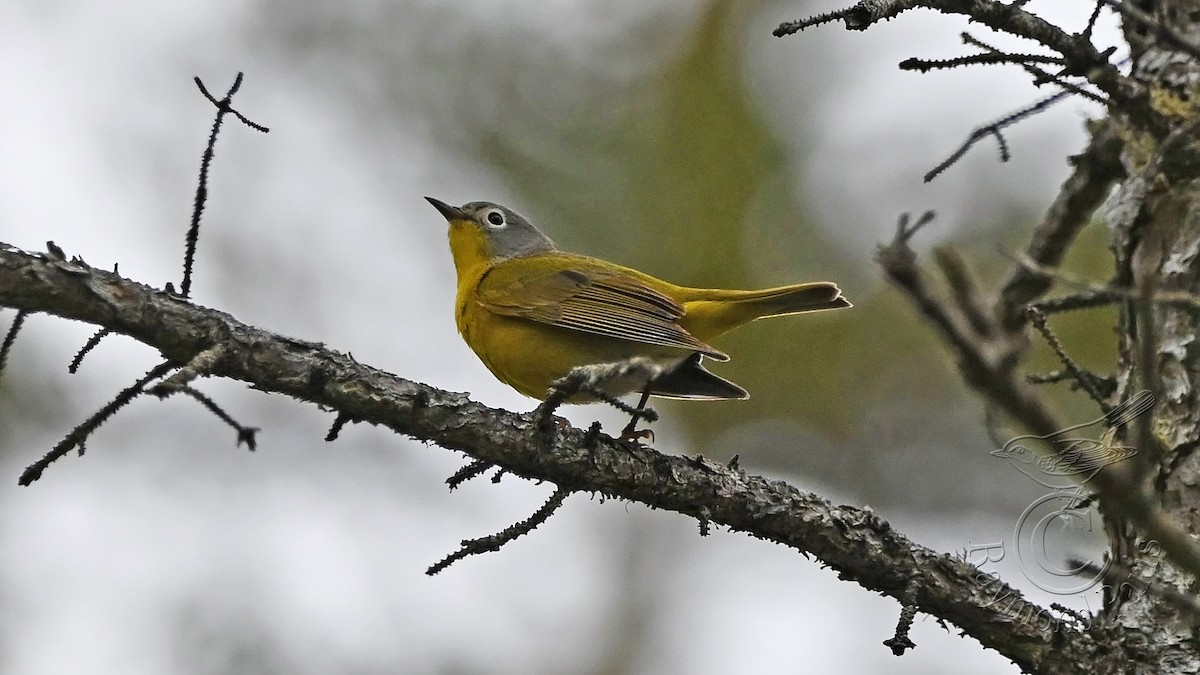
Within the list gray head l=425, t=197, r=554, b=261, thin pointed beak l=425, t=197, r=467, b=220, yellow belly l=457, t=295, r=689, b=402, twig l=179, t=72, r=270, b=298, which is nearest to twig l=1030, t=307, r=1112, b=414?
yellow belly l=457, t=295, r=689, b=402

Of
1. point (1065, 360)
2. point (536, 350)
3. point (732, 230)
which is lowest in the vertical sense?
point (1065, 360)

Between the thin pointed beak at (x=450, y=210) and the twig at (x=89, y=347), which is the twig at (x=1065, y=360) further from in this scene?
the thin pointed beak at (x=450, y=210)

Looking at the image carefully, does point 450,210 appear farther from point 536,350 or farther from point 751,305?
point 751,305

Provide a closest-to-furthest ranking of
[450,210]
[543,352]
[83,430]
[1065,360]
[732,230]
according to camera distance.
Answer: [83,430] < [1065,360] < [543,352] < [450,210] < [732,230]

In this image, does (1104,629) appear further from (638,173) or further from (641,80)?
(641,80)

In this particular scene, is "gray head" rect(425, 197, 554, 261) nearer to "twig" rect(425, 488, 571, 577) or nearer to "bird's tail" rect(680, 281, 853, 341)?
"bird's tail" rect(680, 281, 853, 341)

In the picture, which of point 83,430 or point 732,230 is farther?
point 732,230

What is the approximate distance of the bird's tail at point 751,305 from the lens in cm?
493

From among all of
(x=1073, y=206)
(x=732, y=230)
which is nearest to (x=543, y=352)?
(x=1073, y=206)

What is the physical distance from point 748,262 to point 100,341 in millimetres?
6640

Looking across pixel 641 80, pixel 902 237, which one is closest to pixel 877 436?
pixel 641 80

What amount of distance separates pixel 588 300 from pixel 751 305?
83cm

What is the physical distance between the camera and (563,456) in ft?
10.4

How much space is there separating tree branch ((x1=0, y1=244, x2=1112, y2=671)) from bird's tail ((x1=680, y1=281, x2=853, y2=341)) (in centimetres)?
168
